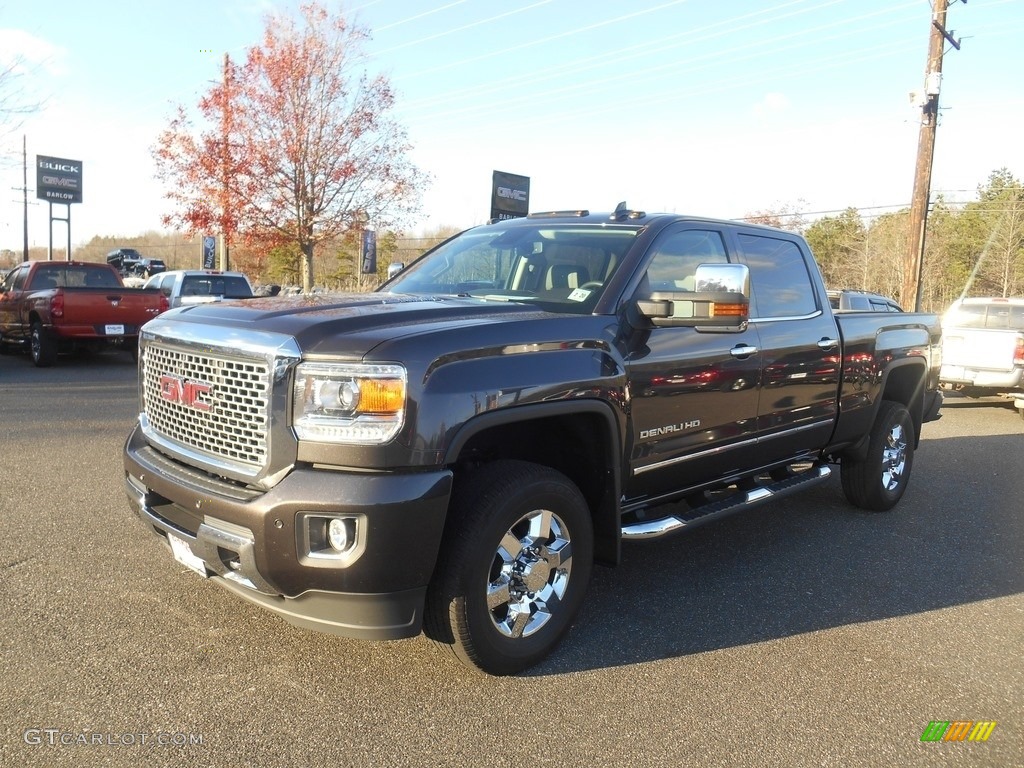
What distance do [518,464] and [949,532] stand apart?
13.0ft

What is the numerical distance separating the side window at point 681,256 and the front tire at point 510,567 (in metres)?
1.28

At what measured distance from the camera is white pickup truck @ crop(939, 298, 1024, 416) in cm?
1158

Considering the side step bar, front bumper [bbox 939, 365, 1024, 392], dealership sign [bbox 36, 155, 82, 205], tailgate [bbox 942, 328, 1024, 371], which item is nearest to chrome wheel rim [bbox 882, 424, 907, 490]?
the side step bar

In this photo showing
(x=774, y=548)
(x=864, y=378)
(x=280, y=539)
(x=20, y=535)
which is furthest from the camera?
(x=864, y=378)

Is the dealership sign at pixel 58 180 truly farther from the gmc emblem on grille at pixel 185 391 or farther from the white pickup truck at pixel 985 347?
the gmc emblem on grille at pixel 185 391

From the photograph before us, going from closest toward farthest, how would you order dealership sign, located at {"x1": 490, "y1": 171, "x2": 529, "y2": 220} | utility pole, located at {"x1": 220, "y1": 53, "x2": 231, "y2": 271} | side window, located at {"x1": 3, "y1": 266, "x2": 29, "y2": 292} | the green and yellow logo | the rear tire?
1. the green and yellow logo
2. the rear tire
3. side window, located at {"x1": 3, "y1": 266, "x2": 29, "y2": 292}
4. dealership sign, located at {"x1": 490, "y1": 171, "x2": 529, "y2": 220}
5. utility pole, located at {"x1": 220, "y1": 53, "x2": 231, "y2": 271}

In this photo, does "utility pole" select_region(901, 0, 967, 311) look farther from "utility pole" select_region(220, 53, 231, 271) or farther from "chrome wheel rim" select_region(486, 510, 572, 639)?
"chrome wheel rim" select_region(486, 510, 572, 639)

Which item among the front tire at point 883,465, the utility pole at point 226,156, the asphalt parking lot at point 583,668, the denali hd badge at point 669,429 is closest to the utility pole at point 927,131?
the front tire at point 883,465

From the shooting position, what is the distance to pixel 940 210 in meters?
43.5

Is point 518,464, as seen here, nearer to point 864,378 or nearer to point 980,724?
point 980,724

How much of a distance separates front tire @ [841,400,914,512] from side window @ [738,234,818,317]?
1332mm

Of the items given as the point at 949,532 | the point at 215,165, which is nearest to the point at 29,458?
the point at 949,532

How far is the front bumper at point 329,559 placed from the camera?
9.49 feet

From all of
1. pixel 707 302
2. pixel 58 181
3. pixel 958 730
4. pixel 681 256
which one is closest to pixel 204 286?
pixel 681 256
